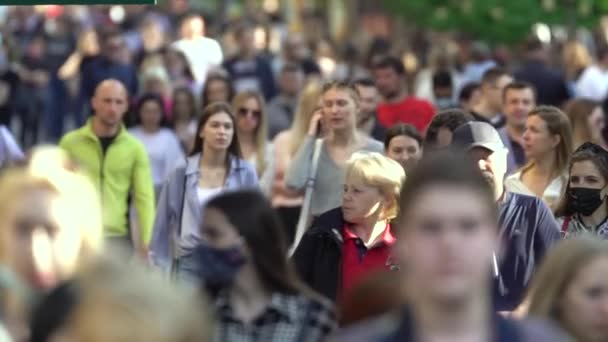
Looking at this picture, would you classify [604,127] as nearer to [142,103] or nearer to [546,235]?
[142,103]

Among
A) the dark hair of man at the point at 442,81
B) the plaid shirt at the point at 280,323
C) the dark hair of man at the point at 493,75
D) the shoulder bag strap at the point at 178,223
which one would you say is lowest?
the shoulder bag strap at the point at 178,223

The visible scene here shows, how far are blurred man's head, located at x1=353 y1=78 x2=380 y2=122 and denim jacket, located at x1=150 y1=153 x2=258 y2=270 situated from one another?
12.7 ft

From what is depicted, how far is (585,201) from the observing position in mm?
12734

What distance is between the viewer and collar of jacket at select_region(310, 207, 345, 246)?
38.3 feet

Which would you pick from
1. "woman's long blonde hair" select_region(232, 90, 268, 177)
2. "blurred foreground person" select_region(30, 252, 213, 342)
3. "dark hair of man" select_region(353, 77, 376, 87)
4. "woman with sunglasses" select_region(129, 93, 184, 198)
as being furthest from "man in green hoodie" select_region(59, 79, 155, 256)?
"blurred foreground person" select_region(30, 252, 213, 342)

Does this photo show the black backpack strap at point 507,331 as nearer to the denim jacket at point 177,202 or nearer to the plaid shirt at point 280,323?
the plaid shirt at point 280,323

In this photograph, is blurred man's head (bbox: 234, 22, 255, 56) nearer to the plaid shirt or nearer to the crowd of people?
the crowd of people

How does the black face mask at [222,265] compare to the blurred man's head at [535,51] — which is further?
the blurred man's head at [535,51]

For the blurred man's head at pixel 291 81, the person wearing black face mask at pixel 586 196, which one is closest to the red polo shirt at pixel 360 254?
the person wearing black face mask at pixel 586 196

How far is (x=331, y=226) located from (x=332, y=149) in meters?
3.70

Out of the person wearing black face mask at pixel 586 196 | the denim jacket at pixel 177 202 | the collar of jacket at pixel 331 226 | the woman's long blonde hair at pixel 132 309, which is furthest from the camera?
the denim jacket at pixel 177 202

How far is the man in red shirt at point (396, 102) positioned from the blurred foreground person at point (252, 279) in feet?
37.3

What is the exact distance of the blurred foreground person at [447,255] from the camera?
591 centimetres

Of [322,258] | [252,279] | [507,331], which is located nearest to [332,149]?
[322,258]
